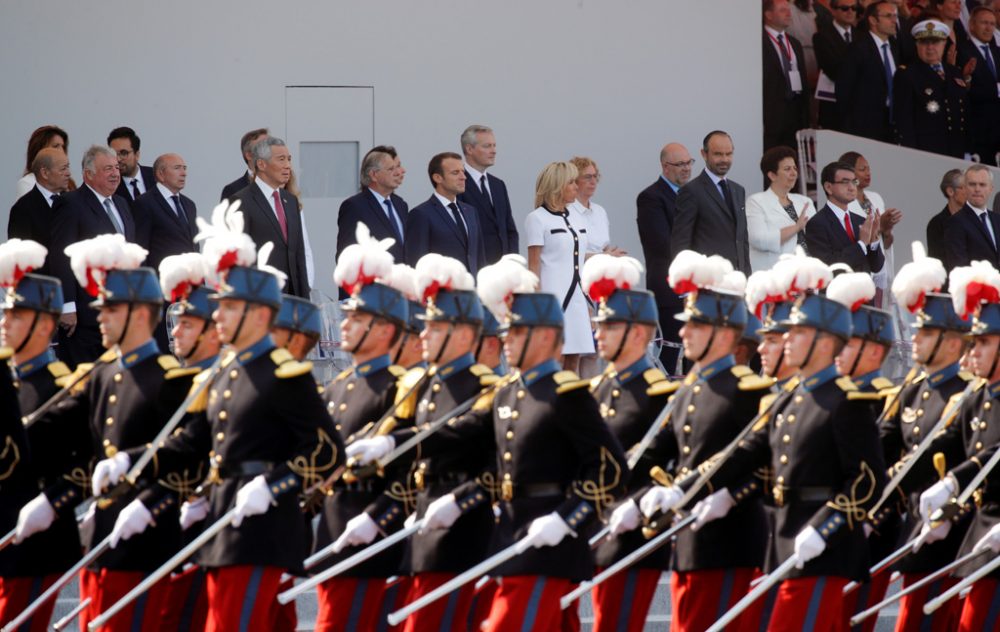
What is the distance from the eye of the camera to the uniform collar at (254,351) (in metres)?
7.60

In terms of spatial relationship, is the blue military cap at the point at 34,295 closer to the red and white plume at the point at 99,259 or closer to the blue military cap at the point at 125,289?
the red and white plume at the point at 99,259

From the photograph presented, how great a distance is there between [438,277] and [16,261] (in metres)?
1.66

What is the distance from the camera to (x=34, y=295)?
837 centimetres

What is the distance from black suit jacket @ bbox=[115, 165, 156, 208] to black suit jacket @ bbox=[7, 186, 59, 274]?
0.63 m

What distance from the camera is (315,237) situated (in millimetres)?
14414

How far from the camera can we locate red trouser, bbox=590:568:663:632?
8344 millimetres

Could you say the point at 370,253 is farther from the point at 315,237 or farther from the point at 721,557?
the point at 315,237

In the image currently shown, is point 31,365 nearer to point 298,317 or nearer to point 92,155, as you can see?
point 298,317

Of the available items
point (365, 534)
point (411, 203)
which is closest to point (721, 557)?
point (365, 534)

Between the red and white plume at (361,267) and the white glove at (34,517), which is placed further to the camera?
the red and white plume at (361,267)

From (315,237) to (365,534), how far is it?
6.55 meters

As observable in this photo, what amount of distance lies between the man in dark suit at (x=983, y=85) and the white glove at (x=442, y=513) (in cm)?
903

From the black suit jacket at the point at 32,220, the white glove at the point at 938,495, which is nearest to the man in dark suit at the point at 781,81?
the black suit jacket at the point at 32,220

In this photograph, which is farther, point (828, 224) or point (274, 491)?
point (828, 224)
